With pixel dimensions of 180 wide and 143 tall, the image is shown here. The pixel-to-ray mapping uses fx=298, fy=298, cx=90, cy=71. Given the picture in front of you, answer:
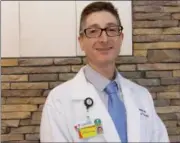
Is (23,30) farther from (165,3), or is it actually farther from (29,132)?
(165,3)

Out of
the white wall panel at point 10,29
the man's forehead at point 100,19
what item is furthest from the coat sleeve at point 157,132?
the white wall panel at point 10,29

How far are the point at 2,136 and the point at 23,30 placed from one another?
566mm

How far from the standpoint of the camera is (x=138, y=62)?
61.7 inches

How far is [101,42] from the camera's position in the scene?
1072 millimetres

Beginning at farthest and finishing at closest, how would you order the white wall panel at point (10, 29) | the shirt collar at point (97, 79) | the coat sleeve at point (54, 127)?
the white wall panel at point (10, 29), the shirt collar at point (97, 79), the coat sleeve at point (54, 127)

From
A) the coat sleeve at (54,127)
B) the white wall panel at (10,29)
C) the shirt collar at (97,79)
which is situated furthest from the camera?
the white wall panel at (10,29)

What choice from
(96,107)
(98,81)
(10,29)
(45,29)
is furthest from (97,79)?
(10,29)

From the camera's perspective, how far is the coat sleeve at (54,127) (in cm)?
102

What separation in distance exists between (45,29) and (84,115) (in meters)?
0.65

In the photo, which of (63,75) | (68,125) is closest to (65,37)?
(63,75)

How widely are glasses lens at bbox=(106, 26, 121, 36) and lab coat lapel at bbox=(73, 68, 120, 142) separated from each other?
20cm

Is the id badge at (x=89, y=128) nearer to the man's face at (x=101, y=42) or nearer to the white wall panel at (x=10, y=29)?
A: the man's face at (x=101, y=42)

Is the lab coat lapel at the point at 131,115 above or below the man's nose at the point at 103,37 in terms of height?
below

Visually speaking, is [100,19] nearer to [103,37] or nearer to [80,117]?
[103,37]
